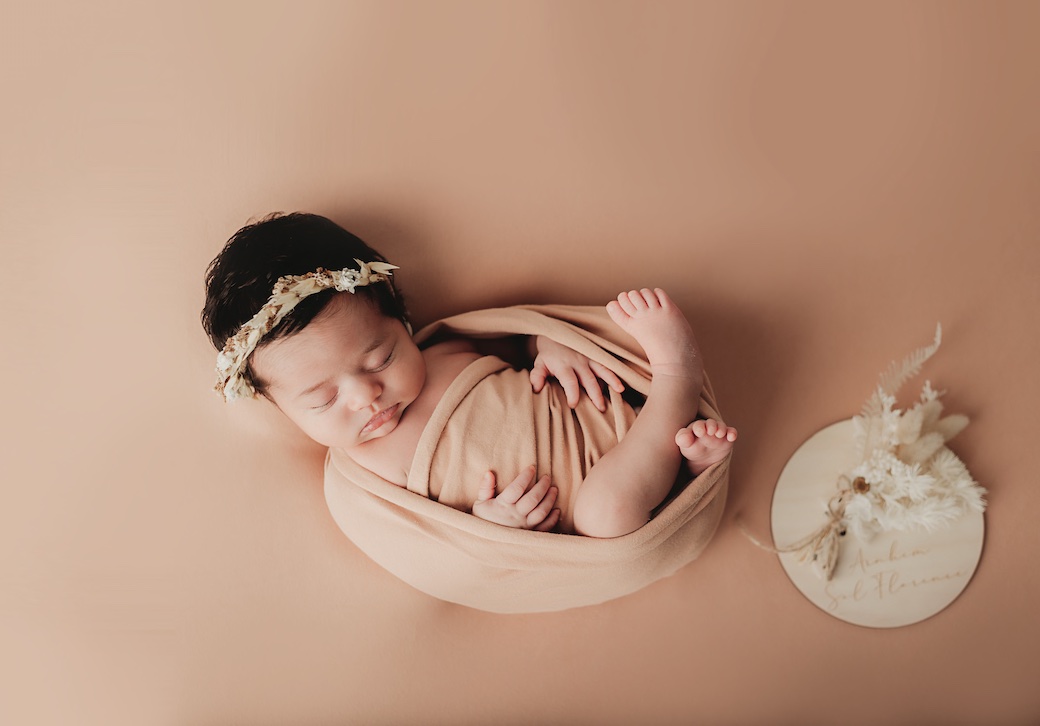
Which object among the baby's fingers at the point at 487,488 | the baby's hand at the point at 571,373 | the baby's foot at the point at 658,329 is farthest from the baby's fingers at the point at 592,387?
the baby's fingers at the point at 487,488

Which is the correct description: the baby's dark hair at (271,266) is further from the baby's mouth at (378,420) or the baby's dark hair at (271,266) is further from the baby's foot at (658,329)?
the baby's foot at (658,329)

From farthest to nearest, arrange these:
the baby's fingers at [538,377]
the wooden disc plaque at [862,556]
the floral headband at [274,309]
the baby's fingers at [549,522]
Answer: the wooden disc plaque at [862,556] < the baby's fingers at [538,377] < the baby's fingers at [549,522] < the floral headband at [274,309]

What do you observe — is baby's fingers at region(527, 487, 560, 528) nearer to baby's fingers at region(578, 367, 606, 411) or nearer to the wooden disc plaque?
baby's fingers at region(578, 367, 606, 411)

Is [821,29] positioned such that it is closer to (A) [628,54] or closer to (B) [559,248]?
(A) [628,54]

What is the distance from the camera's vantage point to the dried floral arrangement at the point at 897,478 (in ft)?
4.24

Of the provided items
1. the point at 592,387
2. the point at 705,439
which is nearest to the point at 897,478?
the point at 705,439

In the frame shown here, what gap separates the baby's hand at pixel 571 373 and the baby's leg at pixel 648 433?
102 millimetres

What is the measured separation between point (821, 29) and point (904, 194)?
38 cm

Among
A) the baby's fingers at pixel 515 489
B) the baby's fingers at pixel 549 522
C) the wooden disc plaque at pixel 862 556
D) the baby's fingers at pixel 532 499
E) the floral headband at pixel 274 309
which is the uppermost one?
the floral headband at pixel 274 309

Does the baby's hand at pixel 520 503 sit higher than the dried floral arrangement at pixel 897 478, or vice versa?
the baby's hand at pixel 520 503

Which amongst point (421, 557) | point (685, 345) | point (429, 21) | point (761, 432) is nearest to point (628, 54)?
point (429, 21)

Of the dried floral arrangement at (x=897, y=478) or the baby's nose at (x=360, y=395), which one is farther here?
the dried floral arrangement at (x=897, y=478)

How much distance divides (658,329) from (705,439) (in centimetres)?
20

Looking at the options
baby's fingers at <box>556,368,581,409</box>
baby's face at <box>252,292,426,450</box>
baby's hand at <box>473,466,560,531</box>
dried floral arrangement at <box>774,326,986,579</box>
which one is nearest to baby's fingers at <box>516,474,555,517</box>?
baby's hand at <box>473,466,560,531</box>
